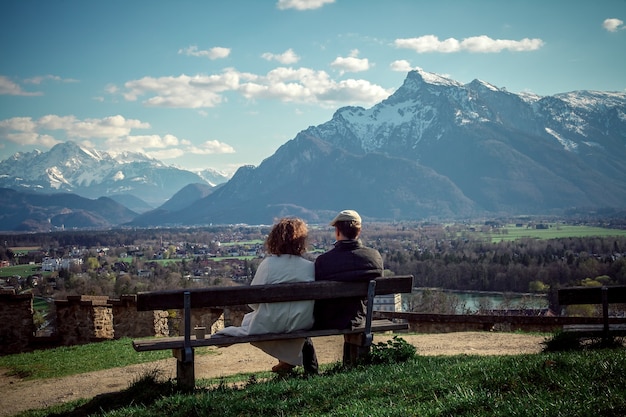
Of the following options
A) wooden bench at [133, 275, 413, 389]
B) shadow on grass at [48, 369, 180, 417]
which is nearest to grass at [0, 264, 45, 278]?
shadow on grass at [48, 369, 180, 417]

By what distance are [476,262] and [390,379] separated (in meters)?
74.2

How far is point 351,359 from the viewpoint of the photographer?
7.79m

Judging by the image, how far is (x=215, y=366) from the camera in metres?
11.1

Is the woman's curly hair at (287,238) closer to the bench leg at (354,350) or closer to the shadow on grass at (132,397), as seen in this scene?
the bench leg at (354,350)

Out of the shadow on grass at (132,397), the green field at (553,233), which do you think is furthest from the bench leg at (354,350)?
the green field at (553,233)

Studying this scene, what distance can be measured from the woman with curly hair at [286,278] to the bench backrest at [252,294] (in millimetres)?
290

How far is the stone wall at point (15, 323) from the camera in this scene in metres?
15.3

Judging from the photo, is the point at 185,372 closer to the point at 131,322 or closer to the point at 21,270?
the point at 131,322

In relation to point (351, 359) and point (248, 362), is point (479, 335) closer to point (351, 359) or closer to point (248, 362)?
point (248, 362)

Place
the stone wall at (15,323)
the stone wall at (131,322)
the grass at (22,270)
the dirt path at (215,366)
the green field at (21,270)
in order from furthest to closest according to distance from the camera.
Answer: the grass at (22,270) < the green field at (21,270) < the stone wall at (131,322) < the stone wall at (15,323) < the dirt path at (215,366)

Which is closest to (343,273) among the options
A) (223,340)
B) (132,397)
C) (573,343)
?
(223,340)

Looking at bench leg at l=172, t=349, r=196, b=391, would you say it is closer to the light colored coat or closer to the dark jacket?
the light colored coat

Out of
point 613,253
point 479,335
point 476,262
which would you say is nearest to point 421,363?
point 479,335

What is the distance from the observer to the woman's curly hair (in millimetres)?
7445
